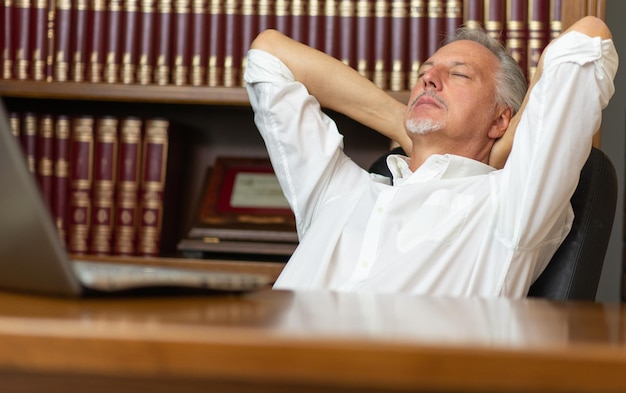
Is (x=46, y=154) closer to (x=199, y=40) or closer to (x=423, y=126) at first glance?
(x=199, y=40)

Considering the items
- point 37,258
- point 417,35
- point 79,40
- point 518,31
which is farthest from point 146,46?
point 37,258

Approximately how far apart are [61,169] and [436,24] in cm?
94

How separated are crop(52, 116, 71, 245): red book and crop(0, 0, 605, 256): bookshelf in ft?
0.23

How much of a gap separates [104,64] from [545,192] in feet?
3.74

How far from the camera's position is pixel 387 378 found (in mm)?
397

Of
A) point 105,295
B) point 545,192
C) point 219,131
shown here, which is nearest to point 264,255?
point 219,131

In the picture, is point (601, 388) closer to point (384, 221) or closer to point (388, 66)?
point (384, 221)

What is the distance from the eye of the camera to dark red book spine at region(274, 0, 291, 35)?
1.99 m

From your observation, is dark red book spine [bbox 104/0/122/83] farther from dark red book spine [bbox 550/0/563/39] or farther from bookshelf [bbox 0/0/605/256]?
dark red book spine [bbox 550/0/563/39]

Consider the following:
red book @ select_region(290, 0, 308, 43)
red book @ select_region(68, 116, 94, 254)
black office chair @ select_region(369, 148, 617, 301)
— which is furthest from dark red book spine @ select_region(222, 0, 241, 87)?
A: black office chair @ select_region(369, 148, 617, 301)

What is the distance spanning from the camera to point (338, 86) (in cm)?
178

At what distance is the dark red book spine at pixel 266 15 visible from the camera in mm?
1992

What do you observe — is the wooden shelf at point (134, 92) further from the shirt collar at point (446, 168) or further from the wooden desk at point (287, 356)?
the wooden desk at point (287, 356)

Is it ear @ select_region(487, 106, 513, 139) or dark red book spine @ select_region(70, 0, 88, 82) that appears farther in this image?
dark red book spine @ select_region(70, 0, 88, 82)
